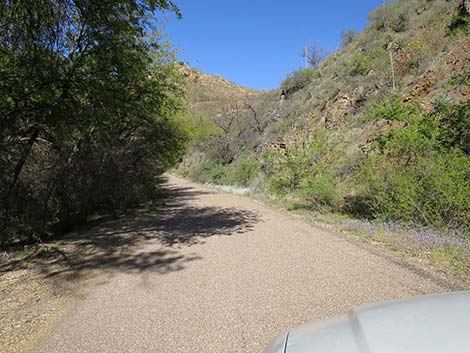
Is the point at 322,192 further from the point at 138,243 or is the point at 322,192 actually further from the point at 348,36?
the point at 348,36

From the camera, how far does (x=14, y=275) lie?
5.31 metres

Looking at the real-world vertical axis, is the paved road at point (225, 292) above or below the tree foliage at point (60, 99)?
below

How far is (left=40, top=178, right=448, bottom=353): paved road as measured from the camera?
3.20m

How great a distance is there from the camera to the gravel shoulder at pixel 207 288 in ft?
10.6

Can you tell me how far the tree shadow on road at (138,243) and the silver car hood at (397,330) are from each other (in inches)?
158

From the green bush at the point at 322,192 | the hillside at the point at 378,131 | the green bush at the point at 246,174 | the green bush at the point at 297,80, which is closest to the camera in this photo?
the hillside at the point at 378,131

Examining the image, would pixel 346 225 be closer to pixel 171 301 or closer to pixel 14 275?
pixel 171 301

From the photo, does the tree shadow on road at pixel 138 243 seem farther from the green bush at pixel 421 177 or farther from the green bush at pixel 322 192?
the green bush at pixel 421 177

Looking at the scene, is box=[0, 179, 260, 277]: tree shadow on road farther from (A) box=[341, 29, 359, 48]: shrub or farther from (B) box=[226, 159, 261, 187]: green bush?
(A) box=[341, 29, 359, 48]: shrub

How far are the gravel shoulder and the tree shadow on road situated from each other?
0.04 meters

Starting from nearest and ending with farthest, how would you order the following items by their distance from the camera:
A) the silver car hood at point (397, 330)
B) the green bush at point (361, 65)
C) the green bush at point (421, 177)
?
the silver car hood at point (397, 330) < the green bush at point (421, 177) < the green bush at point (361, 65)

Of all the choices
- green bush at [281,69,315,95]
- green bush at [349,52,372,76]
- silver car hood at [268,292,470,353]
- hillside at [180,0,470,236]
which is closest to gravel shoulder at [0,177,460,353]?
silver car hood at [268,292,470,353]

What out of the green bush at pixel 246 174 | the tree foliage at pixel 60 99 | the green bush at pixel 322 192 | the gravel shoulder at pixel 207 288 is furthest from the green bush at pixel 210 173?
the gravel shoulder at pixel 207 288

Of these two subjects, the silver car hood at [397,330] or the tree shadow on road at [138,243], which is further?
the tree shadow on road at [138,243]
